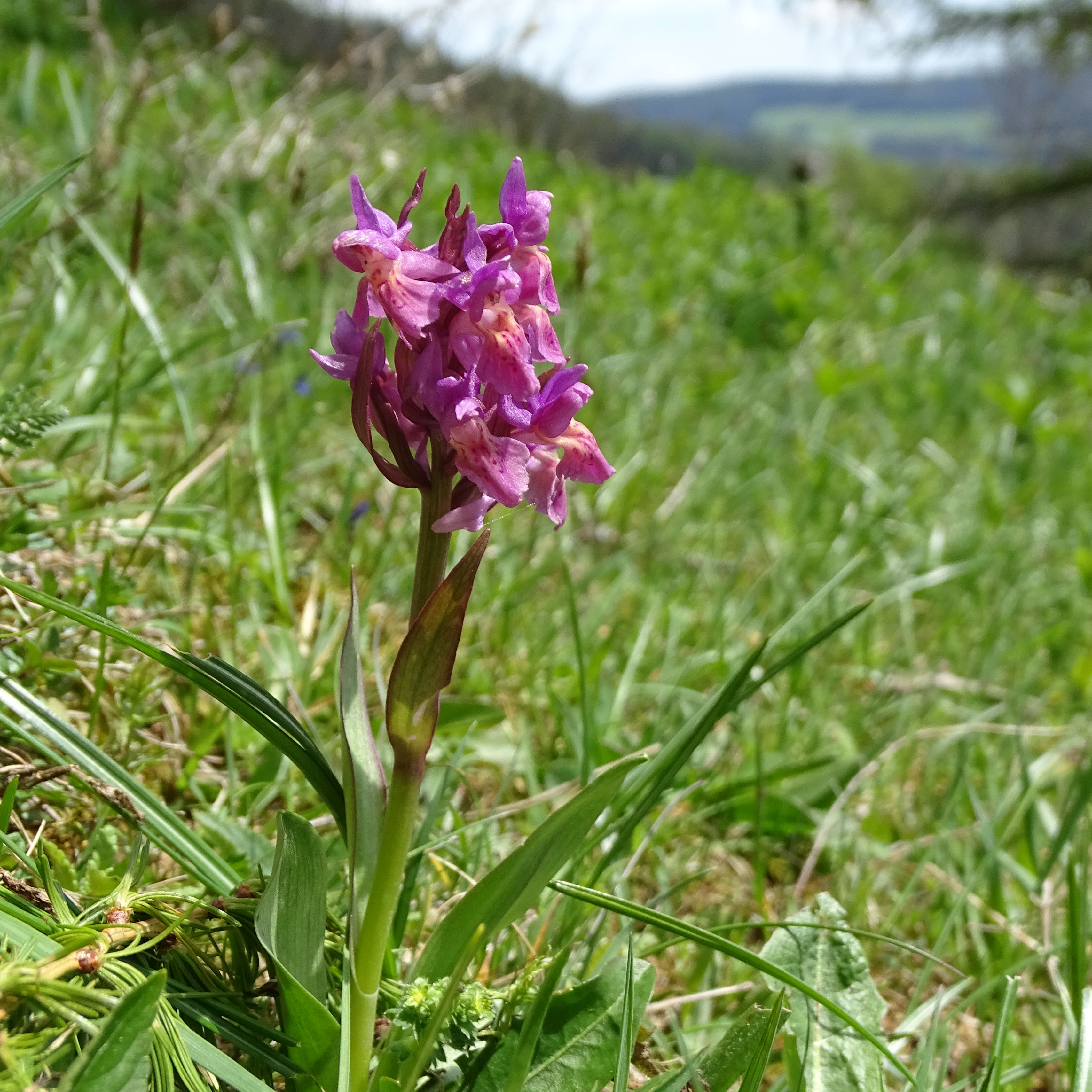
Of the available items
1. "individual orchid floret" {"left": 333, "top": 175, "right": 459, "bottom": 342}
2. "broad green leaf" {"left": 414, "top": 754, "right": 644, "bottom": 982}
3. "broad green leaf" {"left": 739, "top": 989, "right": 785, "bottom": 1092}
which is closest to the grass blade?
"broad green leaf" {"left": 739, "top": 989, "right": 785, "bottom": 1092}

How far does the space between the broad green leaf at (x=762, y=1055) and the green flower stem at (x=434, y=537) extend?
511 mm

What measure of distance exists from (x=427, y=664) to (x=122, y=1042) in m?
0.38

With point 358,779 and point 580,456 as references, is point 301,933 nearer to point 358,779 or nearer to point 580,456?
point 358,779

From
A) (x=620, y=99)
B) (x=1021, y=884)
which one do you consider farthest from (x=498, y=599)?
(x=620, y=99)

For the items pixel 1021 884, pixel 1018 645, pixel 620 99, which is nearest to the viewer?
pixel 1021 884

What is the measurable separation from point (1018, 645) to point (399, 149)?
13.3ft

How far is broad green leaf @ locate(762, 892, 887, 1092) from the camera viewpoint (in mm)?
1151

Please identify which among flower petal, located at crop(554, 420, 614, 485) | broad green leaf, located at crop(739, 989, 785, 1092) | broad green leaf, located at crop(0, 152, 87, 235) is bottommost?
broad green leaf, located at crop(739, 989, 785, 1092)

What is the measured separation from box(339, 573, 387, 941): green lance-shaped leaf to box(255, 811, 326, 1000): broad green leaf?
0.03m

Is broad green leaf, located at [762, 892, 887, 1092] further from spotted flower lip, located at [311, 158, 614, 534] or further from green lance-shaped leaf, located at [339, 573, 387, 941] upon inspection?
spotted flower lip, located at [311, 158, 614, 534]

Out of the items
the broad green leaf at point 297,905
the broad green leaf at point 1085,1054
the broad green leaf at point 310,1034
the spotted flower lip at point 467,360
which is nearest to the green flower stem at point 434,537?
the spotted flower lip at point 467,360

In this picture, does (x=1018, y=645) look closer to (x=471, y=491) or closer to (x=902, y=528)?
(x=902, y=528)

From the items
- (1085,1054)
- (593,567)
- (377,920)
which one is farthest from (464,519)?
(593,567)

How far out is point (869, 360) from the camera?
493 cm
